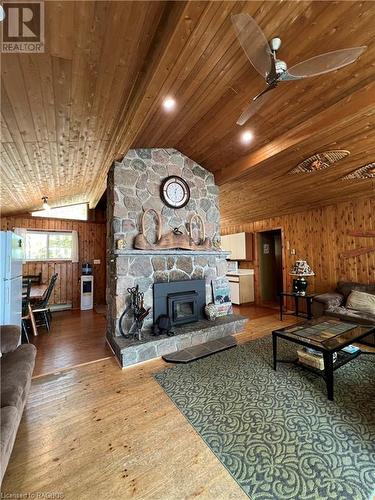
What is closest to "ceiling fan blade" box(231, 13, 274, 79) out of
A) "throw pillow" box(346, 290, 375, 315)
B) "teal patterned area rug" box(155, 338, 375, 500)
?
"teal patterned area rug" box(155, 338, 375, 500)

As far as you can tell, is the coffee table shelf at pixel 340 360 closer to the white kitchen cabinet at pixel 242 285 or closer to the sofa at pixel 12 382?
the sofa at pixel 12 382

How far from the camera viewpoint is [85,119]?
2162 millimetres

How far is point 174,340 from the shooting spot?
3.04 m

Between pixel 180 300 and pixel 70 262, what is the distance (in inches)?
172

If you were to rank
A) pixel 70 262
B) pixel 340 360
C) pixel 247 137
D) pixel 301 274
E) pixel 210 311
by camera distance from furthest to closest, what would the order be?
pixel 70 262
pixel 301 274
pixel 210 311
pixel 247 137
pixel 340 360

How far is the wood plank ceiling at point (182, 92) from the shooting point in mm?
1413

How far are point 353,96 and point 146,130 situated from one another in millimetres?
2353

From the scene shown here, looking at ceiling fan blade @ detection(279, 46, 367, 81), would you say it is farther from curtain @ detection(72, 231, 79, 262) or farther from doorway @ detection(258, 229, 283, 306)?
curtain @ detection(72, 231, 79, 262)

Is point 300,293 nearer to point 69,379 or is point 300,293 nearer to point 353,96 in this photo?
point 353,96

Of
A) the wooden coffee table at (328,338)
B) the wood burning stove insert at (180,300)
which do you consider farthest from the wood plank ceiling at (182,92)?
the wooden coffee table at (328,338)

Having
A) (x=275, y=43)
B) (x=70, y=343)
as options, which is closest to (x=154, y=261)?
(x=70, y=343)

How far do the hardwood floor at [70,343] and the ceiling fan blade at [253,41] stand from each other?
11.7 ft

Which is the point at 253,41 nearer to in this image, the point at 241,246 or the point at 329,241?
the point at 329,241

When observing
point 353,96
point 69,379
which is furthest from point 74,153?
point 353,96
